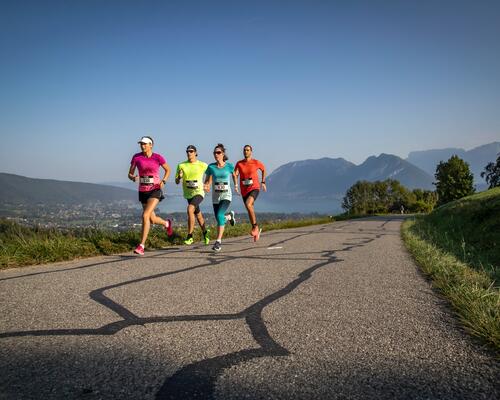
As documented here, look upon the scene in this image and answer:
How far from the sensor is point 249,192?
935 centimetres

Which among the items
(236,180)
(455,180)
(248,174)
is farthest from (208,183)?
(455,180)

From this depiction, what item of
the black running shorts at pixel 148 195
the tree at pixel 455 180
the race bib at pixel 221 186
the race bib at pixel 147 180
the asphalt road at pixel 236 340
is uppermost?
the tree at pixel 455 180

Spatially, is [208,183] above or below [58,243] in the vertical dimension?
above

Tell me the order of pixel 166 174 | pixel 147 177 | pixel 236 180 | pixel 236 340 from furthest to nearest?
pixel 236 180 → pixel 166 174 → pixel 147 177 → pixel 236 340

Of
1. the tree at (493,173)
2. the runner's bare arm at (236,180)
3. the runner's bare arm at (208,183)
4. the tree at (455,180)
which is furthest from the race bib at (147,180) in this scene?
the tree at (455,180)

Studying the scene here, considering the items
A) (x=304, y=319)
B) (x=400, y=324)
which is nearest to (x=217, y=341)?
(x=304, y=319)

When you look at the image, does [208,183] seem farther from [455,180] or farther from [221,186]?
[455,180]

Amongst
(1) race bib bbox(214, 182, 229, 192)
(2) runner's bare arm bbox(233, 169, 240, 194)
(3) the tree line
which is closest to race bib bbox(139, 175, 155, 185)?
(1) race bib bbox(214, 182, 229, 192)

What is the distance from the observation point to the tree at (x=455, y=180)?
6156 centimetres

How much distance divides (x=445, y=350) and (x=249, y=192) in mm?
7287

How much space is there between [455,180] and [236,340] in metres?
68.8

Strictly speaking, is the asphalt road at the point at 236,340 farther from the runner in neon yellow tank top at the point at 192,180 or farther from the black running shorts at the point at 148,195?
the runner in neon yellow tank top at the point at 192,180

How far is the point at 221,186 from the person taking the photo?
8562mm

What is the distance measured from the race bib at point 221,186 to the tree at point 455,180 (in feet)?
206
